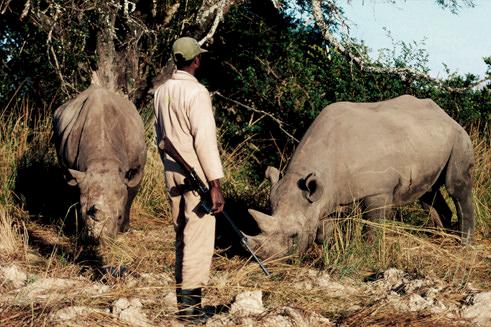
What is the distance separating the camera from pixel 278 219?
8.12m

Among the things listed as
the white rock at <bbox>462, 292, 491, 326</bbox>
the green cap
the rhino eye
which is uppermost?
the green cap

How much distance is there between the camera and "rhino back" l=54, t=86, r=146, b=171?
9492 mm

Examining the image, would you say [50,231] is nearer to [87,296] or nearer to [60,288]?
[60,288]

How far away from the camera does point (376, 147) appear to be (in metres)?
8.98

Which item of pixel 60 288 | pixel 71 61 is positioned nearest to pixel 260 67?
pixel 71 61

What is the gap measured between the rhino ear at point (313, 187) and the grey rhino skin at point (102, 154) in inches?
79.9

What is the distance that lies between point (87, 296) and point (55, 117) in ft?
17.5

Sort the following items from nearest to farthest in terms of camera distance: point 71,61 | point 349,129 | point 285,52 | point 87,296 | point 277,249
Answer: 1. point 87,296
2. point 277,249
3. point 349,129
4. point 71,61
5. point 285,52

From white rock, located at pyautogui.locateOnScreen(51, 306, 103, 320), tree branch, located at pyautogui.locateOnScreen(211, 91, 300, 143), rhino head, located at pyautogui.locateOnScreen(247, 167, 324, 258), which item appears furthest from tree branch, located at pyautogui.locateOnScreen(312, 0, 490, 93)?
white rock, located at pyautogui.locateOnScreen(51, 306, 103, 320)

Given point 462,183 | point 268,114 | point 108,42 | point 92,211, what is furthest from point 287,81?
point 92,211

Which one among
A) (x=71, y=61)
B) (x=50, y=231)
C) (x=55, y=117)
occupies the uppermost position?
(x=71, y=61)

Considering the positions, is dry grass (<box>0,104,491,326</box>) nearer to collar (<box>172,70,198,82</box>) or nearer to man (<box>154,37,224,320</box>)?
man (<box>154,37,224,320</box>)

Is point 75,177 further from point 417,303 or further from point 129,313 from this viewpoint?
point 417,303

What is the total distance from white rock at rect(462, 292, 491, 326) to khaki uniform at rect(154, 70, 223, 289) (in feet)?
6.43
